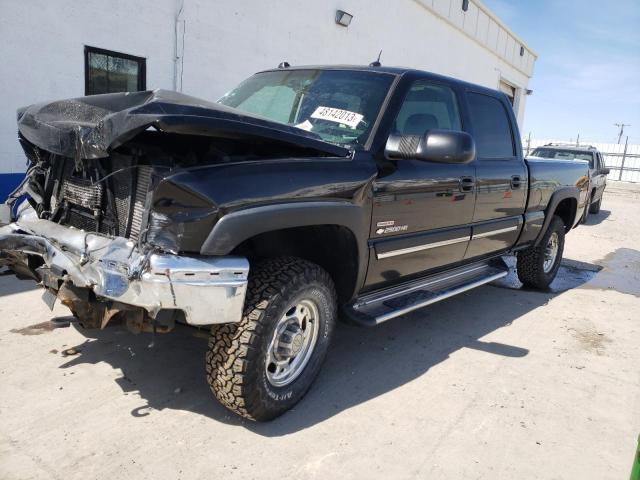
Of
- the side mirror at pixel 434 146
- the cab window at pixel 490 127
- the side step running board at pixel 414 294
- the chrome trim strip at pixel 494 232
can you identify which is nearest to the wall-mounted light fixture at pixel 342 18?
the cab window at pixel 490 127

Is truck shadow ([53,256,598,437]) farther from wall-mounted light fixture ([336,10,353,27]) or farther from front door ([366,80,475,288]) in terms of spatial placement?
wall-mounted light fixture ([336,10,353,27])

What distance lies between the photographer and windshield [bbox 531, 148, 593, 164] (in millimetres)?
13517

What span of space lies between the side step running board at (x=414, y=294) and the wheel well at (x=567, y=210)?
1771 mm

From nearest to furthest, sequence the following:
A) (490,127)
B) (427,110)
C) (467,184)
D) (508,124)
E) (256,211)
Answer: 1. (256,211)
2. (427,110)
3. (467,184)
4. (490,127)
5. (508,124)

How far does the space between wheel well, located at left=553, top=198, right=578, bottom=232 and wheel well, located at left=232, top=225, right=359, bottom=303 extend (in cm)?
386

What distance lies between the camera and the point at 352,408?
10.1 ft

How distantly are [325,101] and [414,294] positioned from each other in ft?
4.84

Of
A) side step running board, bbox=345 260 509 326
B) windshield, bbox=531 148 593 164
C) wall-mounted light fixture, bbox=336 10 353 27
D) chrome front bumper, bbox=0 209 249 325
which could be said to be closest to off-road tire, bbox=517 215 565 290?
side step running board, bbox=345 260 509 326

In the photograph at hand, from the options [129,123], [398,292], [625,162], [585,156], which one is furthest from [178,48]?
[625,162]

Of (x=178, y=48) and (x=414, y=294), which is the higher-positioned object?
(x=178, y=48)

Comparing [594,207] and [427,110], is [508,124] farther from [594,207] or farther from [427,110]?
[594,207]

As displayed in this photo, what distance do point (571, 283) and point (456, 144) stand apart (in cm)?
440

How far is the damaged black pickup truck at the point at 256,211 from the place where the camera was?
90.2 inches

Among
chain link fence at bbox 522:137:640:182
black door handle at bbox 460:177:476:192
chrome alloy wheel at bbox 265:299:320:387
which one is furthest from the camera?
chain link fence at bbox 522:137:640:182
